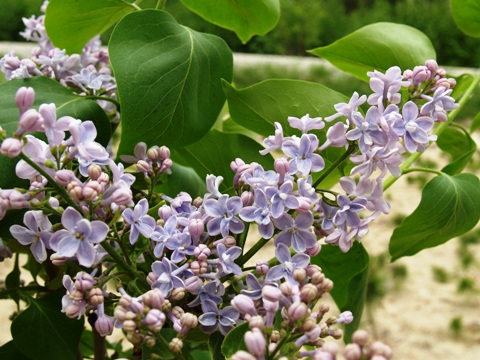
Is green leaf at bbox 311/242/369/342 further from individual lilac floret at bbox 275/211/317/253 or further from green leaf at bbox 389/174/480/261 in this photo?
individual lilac floret at bbox 275/211/317/253

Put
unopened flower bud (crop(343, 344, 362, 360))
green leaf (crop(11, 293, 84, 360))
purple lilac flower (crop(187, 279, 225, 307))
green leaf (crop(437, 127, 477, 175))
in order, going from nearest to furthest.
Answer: unopened flower bud (crop(343, 344, 362, 360))
purple lilac flower (crop(187, 279, 225, 307))
green leaf (crop(11, 293, 84, 360))
green leaf (crop(437, 127, 477, 175))

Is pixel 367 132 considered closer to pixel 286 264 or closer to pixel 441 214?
pixel 286 264

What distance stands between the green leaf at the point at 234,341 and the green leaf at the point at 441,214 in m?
0.25

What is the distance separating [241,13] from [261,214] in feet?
1.00

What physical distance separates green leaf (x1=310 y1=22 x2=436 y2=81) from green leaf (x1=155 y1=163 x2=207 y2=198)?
0.53 ft

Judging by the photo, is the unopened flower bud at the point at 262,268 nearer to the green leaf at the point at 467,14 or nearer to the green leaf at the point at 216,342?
the green leaf at the point at 216,342

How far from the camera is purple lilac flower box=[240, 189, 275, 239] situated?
0.40 metres

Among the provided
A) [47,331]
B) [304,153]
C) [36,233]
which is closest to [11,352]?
[47,331]

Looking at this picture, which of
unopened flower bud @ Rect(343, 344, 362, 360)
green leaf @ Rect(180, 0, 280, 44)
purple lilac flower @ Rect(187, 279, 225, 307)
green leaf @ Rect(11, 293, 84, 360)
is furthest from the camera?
green leaf @ Rect(180, 0, 280, 44)

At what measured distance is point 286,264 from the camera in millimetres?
391

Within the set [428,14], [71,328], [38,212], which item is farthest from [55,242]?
[428,14]

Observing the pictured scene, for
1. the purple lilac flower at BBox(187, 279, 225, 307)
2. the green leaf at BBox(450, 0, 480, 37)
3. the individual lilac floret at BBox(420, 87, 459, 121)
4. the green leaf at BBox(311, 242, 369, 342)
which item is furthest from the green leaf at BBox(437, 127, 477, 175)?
the purple lilac flower at BBox(187, 279, 225, 307)

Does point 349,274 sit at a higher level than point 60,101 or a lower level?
lower

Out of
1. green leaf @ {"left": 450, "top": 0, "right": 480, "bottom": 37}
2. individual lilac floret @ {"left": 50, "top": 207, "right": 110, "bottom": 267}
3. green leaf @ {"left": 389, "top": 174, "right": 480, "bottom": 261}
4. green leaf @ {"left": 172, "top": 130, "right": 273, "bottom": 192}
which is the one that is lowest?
green leaf @ {"left": 389, "top": 174, "right": 480, "bottom": 261}
